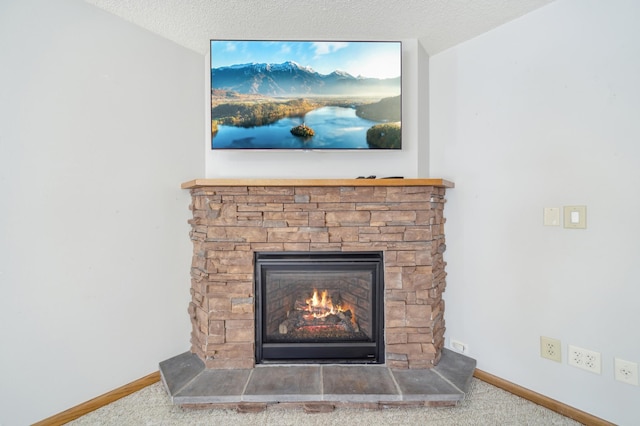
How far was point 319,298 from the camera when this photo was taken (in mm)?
1966

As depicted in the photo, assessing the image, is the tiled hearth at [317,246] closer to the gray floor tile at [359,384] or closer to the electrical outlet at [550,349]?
the gray floor tile at [359,384]

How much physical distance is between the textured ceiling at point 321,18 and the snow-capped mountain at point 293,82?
0.26m

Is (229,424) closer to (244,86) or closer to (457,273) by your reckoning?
(457,273)

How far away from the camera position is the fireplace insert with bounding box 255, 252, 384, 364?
1.85 meters

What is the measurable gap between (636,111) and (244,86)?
2.13m

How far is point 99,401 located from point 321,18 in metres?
2.66

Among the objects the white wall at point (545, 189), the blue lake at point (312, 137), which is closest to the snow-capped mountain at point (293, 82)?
the blue lake at point (312, 137)

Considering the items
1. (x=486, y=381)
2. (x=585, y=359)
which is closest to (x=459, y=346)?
(x=486, y=381)

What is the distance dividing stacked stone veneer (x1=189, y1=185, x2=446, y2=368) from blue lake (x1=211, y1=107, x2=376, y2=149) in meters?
0.32

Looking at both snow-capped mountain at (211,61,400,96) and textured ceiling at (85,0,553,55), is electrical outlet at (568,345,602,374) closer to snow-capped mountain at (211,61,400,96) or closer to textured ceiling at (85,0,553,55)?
snow-capped mountain at (211,61,400,96)

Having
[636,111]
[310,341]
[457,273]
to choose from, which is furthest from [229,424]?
[636,111]

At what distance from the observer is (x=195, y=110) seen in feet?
6.83

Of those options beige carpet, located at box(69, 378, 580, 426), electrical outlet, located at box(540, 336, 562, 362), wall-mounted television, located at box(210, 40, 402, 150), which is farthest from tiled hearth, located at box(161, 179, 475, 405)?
electrical outlet, located at box(540, 336, 562, 362)

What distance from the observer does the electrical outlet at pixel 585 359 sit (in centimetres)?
147
